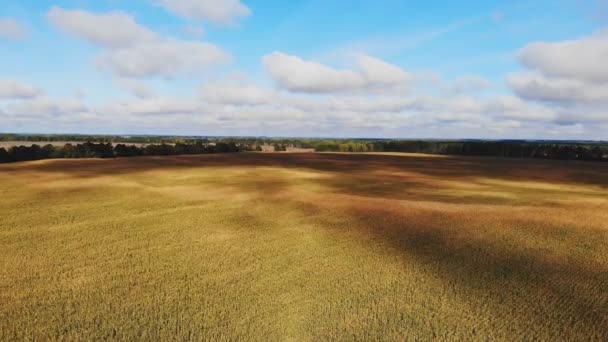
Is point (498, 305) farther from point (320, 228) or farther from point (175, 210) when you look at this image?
point (175, 210)

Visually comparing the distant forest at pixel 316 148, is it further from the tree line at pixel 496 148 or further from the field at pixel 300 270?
the field at pixel 300 270

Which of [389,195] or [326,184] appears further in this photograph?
[326,184]

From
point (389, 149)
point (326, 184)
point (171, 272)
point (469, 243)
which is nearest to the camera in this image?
point (171, 272)

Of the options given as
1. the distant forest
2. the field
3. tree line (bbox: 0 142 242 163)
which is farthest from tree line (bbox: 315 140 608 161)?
the field

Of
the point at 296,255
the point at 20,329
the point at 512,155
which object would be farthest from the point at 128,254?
the point at 512,155

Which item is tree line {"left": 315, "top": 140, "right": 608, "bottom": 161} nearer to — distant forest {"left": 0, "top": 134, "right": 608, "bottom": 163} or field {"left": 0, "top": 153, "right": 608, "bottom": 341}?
distant forest {"left": 0, "top": 134, "right": 608, "bottom": 163}

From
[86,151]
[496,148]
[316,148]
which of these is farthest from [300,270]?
[316,148]

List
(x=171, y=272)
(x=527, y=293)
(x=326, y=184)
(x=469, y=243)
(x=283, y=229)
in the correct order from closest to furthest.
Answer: (x=527, y=293), (x=171, y=272), (x=469, y=243), (x=283, y=229), (x=326, y=184)
